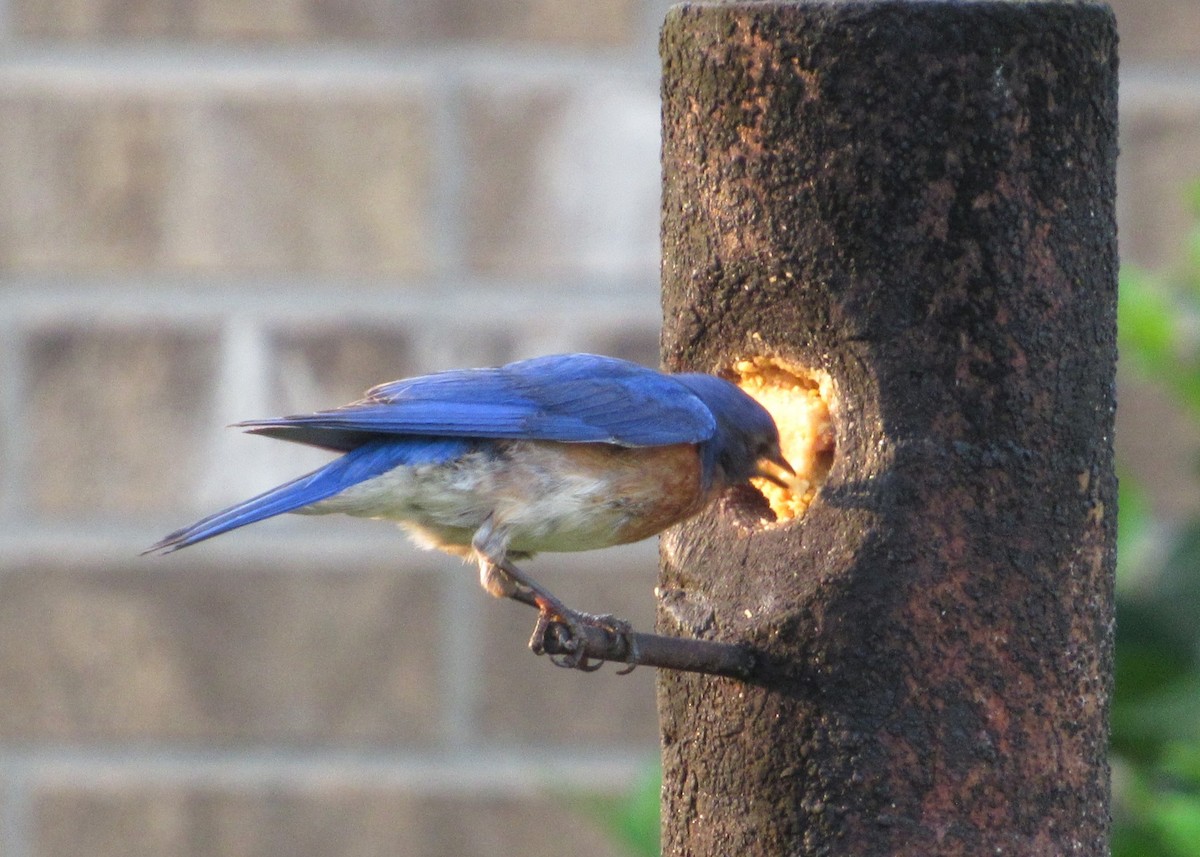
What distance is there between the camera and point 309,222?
15.1ft

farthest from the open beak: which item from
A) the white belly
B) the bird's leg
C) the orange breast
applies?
the bird's leg

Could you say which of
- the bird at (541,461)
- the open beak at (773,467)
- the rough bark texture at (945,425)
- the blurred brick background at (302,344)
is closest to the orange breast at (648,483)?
the bird at (541,461)

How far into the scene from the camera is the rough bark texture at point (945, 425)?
261 centimetres

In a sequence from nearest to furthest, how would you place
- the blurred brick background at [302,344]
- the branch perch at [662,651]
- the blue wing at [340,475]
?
the branch perch at [662,651]
the blue wing at [340,475]
the blurred brick background at [302,344]

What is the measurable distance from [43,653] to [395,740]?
892mm

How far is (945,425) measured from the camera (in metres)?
2.64

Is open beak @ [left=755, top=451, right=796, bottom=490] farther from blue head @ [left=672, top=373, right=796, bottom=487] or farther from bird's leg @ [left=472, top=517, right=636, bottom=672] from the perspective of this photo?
bird's leg @ [left=472, top=517, right=636, bottom=672]

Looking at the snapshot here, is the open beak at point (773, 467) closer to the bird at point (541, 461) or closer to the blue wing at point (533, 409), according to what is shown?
the bird at point (541, 461)

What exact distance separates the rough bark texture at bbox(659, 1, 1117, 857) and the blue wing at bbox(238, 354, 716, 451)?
1.27 feet

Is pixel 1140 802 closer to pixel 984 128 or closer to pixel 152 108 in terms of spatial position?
pixel 984 128

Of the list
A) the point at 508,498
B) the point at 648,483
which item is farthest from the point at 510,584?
the point at 648,483

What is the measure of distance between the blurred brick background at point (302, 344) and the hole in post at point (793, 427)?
1.50 m

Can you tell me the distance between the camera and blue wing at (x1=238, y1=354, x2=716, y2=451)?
2994 millimetres

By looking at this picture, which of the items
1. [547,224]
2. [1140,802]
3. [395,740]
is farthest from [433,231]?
[1140,802]
